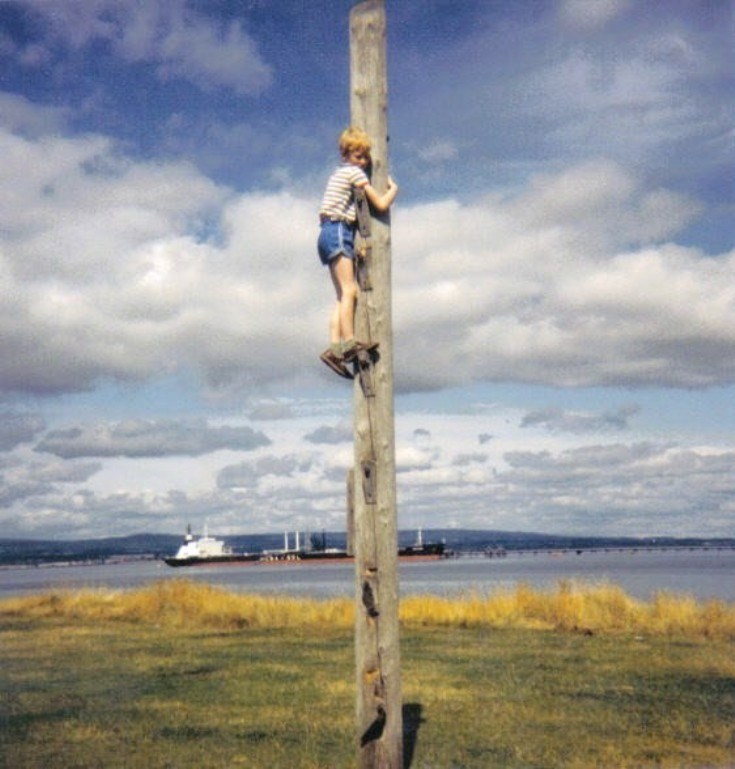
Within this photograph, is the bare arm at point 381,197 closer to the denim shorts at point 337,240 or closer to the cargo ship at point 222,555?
the denim shorts at point 337,240

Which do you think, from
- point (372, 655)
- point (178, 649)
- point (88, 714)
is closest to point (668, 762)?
point (372, 655)

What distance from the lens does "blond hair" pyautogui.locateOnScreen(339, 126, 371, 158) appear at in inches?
228

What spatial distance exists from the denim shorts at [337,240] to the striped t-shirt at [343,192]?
51 millimetres

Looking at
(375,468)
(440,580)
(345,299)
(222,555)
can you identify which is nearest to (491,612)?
(375,468)

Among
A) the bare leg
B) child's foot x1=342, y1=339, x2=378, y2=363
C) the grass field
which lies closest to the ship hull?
the grass field

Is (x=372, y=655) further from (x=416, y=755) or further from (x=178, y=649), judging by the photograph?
(x=178, y=649)

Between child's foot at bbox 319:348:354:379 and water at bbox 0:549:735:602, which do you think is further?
water at bbox 0:549:735:602

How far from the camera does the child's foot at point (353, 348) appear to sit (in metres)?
5.64

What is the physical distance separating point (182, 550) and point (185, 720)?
8686 centimetres

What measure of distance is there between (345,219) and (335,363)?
36.6 inches

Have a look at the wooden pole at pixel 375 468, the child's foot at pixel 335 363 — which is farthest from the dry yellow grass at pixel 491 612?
the child's foot at pixel 335 363

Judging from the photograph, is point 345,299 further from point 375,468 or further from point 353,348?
point 375,468

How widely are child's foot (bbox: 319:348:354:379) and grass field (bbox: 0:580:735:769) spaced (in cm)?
312

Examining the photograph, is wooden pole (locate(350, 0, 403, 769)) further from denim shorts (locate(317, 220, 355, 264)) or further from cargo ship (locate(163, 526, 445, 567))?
cargo ship (locate(163, 526, 445, 567))
